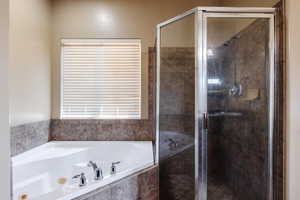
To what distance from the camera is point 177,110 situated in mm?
1937

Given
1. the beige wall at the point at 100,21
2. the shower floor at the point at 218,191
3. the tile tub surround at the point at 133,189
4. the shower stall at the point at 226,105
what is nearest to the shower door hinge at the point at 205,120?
the shower stall at the point at 226,105

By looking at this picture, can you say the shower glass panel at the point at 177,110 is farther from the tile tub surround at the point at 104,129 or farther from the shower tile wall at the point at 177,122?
the tile tub surround at the point at 104,129

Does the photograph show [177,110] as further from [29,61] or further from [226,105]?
[29,61]

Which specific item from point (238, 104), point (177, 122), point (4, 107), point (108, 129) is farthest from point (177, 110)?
point (4, 107)

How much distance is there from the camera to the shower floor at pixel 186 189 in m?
1.63

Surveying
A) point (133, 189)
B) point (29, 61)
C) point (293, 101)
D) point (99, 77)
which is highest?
point (29, 61)

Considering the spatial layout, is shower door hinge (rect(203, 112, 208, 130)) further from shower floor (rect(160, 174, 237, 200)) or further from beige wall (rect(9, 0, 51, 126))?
beige wall (rect(9, 0, 51, 126))

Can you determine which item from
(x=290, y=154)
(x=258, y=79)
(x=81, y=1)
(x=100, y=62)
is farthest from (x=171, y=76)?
(x=81, y=1)

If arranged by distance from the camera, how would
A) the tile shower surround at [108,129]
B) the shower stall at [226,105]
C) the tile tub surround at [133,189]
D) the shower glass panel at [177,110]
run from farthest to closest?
the tile shower surround at [108,129] < the shower glass panel at [177,110] < the shower stall at [226,105] < the tile tub surround at [133,189]

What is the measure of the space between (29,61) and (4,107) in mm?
1520

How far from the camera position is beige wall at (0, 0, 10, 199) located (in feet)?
2.31

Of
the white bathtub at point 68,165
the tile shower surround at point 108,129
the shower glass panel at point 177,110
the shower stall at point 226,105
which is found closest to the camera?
the white bathtub at point 68,165

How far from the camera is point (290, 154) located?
138 centimetres

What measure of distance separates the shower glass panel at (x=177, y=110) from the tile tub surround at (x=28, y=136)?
1.47 m
